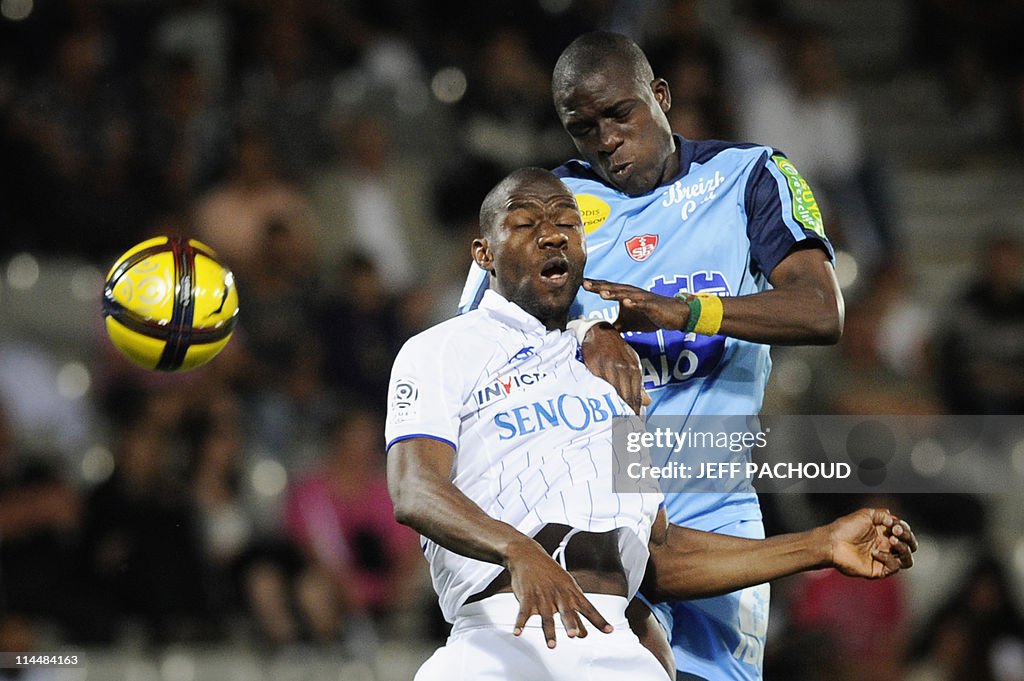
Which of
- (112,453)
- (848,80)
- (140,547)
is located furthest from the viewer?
(848,80)

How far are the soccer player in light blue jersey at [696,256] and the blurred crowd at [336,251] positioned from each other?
6.71 ft

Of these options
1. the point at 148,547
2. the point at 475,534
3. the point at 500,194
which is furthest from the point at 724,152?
the point at 148,547

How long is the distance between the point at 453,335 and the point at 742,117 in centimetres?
645

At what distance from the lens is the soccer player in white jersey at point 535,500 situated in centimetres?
346

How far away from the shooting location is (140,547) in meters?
7.40

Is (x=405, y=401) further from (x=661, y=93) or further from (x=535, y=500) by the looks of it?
(x=661, y=93)

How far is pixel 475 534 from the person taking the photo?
132 inches

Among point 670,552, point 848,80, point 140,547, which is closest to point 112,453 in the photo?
point 140,547

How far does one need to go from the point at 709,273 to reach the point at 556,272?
2.39 feet

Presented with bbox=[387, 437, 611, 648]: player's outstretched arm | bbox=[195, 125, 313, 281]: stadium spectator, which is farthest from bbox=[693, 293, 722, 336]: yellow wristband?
bbox=[195, 125, 313, 281]: stadium spectator

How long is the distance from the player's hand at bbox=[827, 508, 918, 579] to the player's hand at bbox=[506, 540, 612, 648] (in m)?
0.88

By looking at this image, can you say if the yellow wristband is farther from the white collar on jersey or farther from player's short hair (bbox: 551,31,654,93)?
player's short hair (bbox: 551,31,654,93)

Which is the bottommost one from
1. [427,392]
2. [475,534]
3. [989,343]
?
[475,534]

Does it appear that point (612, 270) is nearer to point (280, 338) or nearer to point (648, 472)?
point (648, 472)
